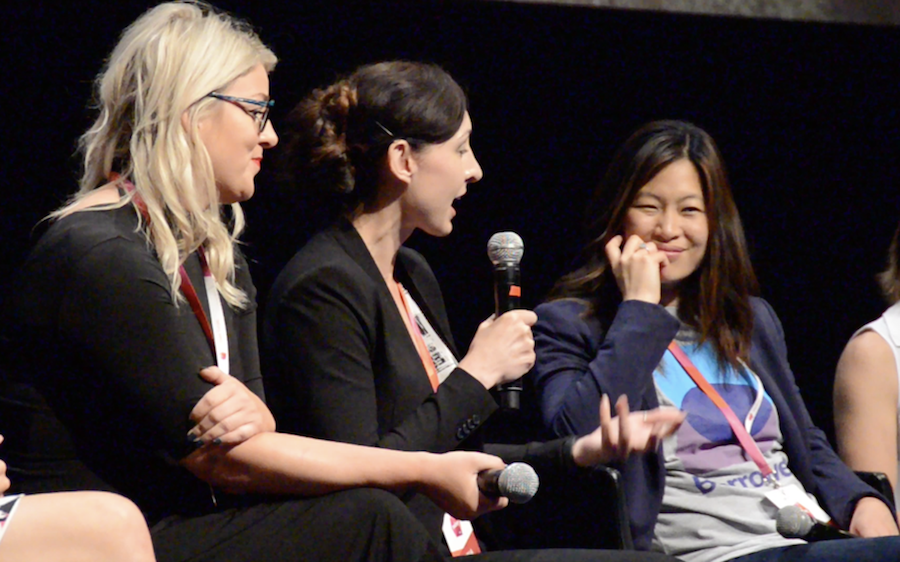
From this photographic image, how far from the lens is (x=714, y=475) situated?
2264 mm

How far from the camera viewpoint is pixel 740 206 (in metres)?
3.58

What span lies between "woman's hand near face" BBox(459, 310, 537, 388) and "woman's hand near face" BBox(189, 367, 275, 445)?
1.62 ft

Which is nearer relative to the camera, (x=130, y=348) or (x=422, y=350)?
(x=130, y=348)

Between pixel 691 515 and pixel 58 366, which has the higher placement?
pixel 58 366

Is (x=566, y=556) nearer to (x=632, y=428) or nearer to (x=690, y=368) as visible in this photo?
(x=632, y=428)

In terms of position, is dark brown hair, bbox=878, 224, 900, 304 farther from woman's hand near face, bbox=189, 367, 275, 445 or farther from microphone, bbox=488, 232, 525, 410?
woman's hand near face, bbox=189, 367, 275, 445

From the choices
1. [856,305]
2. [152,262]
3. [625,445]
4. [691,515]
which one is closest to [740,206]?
[856,305]

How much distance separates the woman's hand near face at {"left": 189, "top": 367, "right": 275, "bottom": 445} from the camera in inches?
58.7

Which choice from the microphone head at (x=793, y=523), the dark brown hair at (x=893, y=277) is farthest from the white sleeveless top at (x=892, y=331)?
the microphone head at (x=793, y=523)

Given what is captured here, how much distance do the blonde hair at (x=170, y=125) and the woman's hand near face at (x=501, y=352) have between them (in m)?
0.43

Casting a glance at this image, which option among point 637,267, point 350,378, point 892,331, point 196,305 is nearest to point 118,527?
point 196,305

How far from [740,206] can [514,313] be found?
1.82 metres

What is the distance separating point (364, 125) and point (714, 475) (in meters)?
1.05

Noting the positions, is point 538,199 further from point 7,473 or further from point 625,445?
point 7,473
